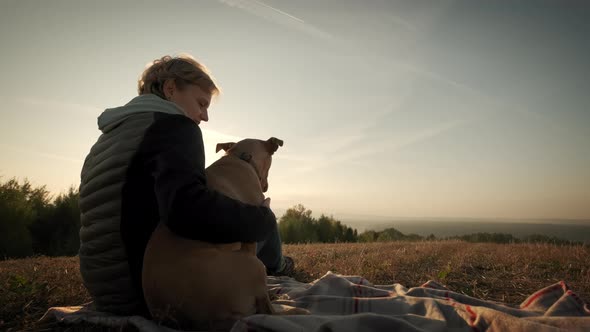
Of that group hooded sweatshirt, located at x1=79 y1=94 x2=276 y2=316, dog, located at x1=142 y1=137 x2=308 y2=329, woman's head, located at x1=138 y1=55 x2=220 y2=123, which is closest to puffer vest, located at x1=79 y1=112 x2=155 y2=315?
hooded sweatshirt, located at x1=79 y1=94 x2=276 y2=316

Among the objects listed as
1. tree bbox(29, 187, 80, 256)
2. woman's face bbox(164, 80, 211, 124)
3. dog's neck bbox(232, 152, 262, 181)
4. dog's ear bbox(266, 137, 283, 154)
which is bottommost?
tree bbox(29, 187, 80, 256)

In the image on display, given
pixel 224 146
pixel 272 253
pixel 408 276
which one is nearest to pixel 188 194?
pixel 224 146

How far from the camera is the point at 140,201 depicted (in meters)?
2.01

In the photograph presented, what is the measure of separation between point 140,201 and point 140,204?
19 millimetres

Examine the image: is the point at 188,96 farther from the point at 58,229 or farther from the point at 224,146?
the point at 58,229

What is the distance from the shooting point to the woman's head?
2.85 m

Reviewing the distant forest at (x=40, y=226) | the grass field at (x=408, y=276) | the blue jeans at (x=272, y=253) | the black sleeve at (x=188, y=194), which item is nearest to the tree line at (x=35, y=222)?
the distant forest at (x=40, y=226)

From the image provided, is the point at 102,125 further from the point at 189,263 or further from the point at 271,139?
the point at 271,139

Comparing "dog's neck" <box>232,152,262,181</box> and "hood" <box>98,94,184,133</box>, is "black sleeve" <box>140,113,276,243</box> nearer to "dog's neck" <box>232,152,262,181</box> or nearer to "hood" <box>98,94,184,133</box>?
"hood" <box>98,94,184,133</box>

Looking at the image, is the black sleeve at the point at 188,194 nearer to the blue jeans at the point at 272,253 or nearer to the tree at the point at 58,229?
the blue jeans at the point at 272,253

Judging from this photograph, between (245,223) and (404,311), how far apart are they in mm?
1490

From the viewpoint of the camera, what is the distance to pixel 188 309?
1.92 metres

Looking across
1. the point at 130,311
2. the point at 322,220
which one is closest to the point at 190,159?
the point at 130,311

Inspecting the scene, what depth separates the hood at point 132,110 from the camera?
228 centimetres
